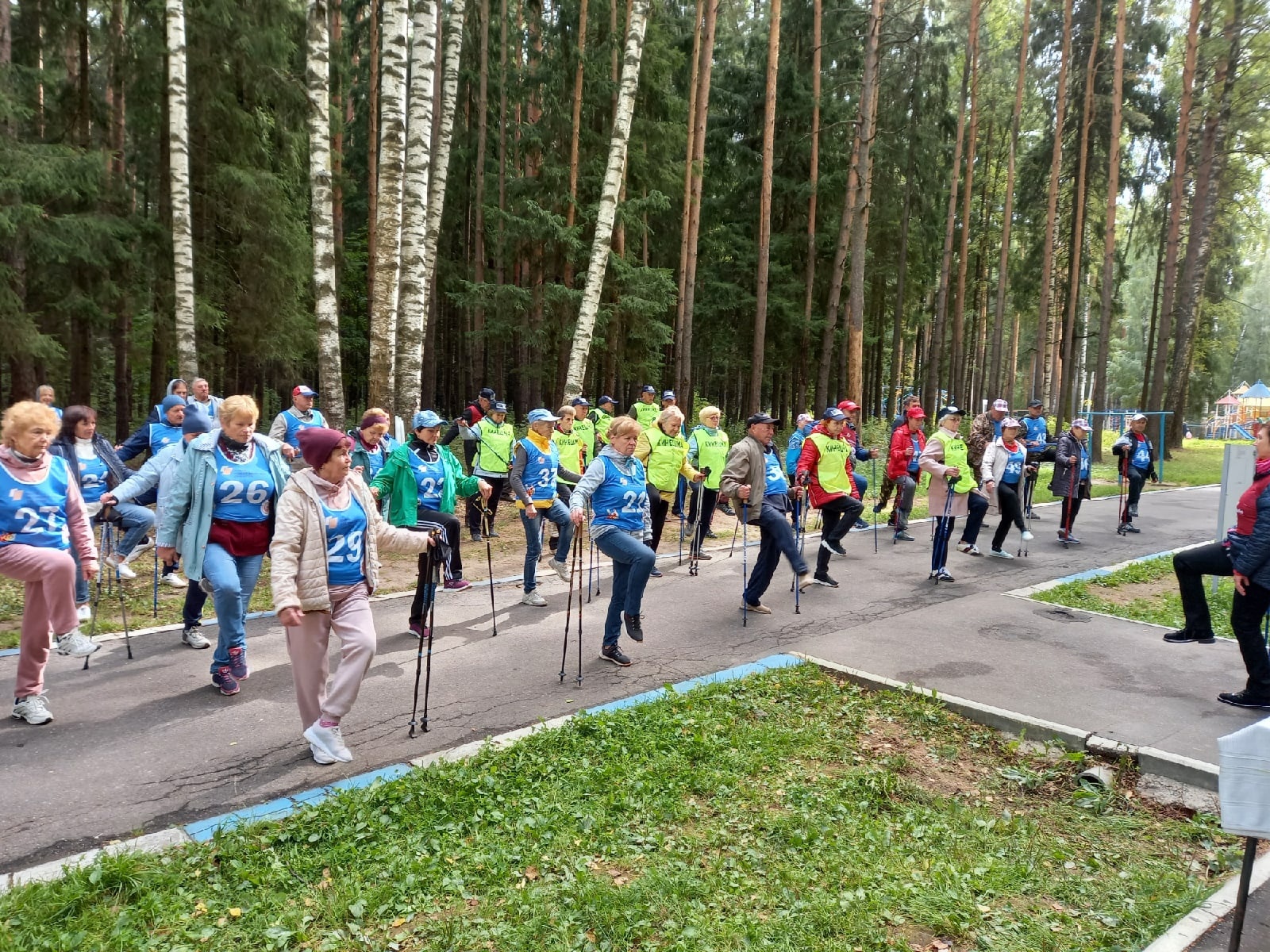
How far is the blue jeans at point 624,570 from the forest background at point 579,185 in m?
6.81

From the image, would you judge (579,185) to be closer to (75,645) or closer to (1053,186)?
(1053,186)

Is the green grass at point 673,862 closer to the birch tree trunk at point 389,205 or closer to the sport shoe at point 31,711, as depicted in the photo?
the sport shoe at point 31,711

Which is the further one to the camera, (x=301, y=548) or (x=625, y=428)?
(x=625, y=428)

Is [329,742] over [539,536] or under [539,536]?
under

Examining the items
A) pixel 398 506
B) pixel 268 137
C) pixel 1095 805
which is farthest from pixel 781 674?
pixel 268 137

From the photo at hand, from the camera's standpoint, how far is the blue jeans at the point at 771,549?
29.3ft

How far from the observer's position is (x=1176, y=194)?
85.1 feet

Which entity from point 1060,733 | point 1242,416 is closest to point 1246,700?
point 1060,733

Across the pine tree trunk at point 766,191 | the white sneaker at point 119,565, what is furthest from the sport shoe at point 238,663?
the pine tree trunk at point 766,191

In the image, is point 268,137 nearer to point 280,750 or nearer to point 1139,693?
point 280,750

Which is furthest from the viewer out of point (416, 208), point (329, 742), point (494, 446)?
point (494, 446)

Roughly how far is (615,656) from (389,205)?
861 cm

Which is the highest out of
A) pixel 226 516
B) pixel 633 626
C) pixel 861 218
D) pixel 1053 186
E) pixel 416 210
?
pixel 1053 186

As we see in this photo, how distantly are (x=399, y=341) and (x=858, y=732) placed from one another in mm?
9652
